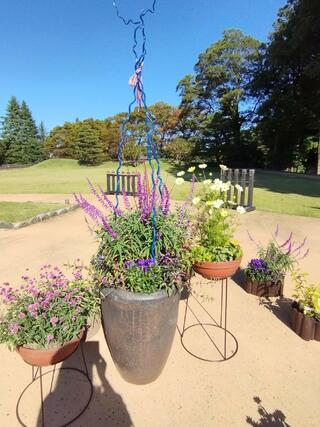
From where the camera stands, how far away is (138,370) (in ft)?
6.51

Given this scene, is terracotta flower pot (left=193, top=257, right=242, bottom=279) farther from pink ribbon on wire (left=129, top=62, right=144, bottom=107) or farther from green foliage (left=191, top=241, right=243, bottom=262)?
pink ribbon on wire (left=129, top=62, right=144, bottom=107)

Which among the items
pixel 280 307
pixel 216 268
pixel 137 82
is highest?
pixel 137 82

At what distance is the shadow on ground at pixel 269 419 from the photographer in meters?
1.82

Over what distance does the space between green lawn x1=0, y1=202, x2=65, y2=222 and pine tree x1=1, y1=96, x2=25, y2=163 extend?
110ft

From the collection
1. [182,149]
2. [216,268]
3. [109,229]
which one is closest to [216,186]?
[216,268]

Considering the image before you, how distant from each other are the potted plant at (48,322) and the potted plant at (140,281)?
0.19m

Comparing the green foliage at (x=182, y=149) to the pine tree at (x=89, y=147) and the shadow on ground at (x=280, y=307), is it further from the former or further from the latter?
the shadow on ground at (x=280, y=307)

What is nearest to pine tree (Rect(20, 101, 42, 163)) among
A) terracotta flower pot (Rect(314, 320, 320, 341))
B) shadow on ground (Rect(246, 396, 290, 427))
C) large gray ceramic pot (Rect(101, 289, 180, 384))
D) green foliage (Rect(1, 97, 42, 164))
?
green foliage (Rect(1, 97, 42, 164))

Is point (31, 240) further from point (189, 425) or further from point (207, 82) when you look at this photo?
point (207, 82)

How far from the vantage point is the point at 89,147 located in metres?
34.3

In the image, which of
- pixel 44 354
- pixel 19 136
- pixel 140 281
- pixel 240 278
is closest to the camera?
pixel 44 354

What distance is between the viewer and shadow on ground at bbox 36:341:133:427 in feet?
6.03

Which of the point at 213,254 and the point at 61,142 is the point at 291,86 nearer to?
the point at 213,254

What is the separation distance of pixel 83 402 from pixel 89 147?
3457 cm
